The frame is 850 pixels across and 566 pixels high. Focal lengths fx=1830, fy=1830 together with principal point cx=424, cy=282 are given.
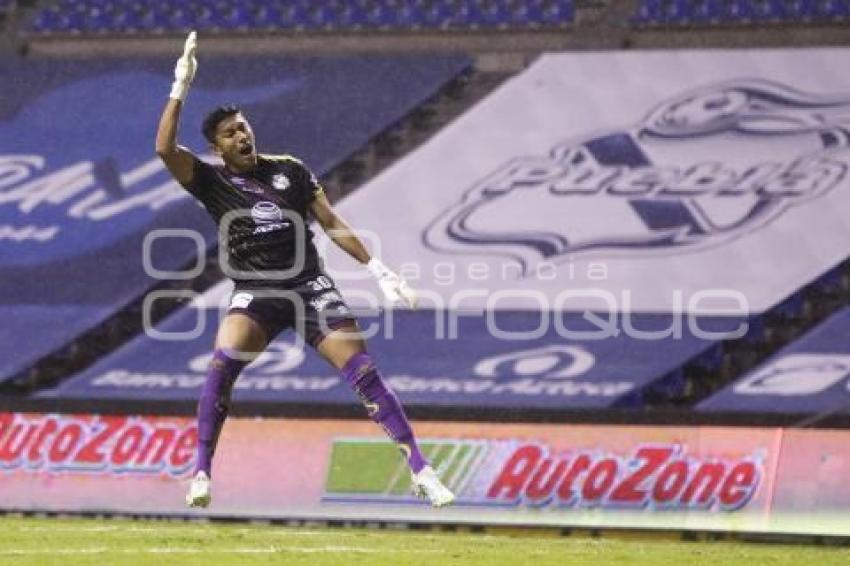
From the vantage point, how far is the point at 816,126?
2238cm

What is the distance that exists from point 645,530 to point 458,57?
922 centimetres

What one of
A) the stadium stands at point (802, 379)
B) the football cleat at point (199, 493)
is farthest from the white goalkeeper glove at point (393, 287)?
the stadium stands at point (802, 379)

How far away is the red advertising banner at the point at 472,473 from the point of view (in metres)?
16.1

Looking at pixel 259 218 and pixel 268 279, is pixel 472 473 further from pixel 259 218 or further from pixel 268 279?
pixel 259 218

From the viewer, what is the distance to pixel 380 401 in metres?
10.8

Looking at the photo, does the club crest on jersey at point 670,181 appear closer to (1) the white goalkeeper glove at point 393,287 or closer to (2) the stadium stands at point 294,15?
(2) the stadium stands at point 294,15

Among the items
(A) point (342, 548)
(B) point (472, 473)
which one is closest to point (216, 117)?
(A) point (342, 548)

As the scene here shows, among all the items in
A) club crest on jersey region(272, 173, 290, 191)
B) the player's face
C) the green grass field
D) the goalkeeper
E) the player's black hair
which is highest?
the player's black hair

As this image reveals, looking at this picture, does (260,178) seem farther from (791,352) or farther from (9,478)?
(791,352)

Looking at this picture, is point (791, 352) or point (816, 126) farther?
point (816, 126)

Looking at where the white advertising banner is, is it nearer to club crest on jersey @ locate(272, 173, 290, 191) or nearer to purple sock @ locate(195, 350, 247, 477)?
club crest on jersey @ locate(272, 173, 290, 191)

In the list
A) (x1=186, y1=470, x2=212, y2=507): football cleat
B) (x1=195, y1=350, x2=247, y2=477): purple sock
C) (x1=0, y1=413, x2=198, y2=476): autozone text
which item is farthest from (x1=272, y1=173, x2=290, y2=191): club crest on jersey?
(x1=0, y1=413, x2=198, y2=476): autozone text

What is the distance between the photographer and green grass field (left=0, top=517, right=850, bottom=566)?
12.0 metres

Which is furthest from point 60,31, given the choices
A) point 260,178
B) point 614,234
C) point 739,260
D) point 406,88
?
point 260,178
